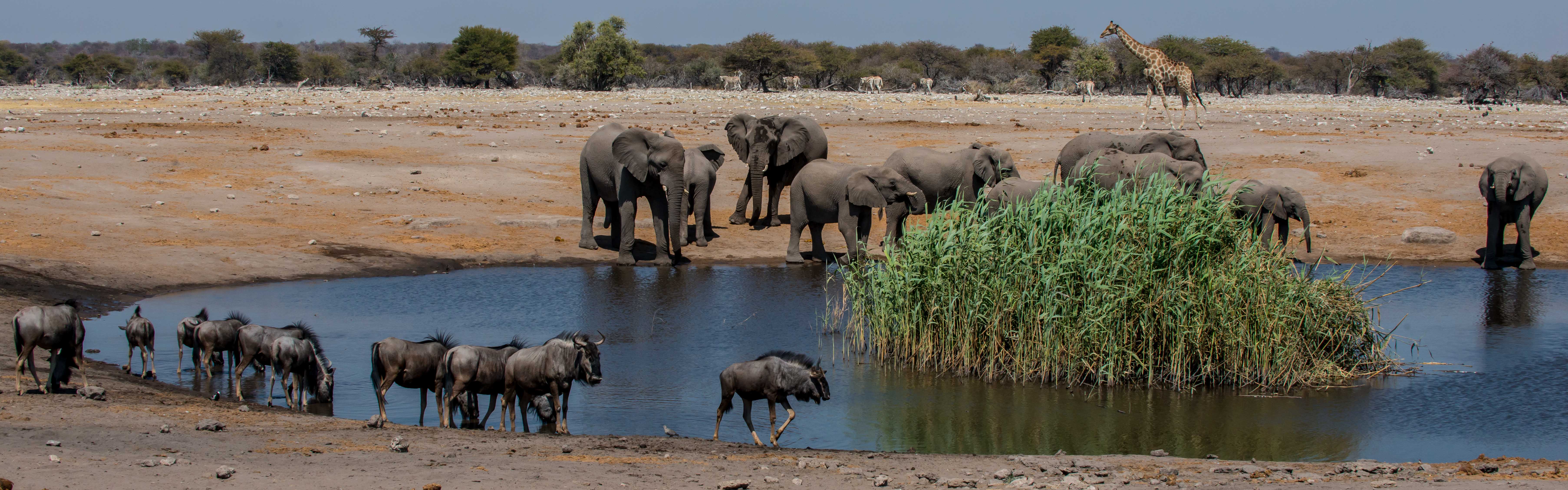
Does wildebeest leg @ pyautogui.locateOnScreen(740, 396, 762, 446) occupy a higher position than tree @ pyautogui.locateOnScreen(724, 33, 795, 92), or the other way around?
tree @ pyautogui.locateOnScreen(724, 33, 795, 92)

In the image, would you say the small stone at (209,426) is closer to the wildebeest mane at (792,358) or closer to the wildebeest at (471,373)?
the wildebeest at (471,373)

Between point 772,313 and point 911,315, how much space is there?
243 cm

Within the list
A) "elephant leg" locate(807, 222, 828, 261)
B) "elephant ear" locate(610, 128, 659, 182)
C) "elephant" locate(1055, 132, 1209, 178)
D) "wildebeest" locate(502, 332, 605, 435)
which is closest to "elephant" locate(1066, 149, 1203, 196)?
"elephant" locate(1055, 132, 1209, 178)

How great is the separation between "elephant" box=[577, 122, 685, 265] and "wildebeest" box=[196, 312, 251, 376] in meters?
6.51

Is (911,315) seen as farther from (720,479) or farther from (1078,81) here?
(1078,81)

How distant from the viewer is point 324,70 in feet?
224

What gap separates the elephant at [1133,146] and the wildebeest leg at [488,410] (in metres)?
9.41

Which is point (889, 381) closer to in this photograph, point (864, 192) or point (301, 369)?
point (301, 369)

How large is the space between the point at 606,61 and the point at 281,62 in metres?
21.7

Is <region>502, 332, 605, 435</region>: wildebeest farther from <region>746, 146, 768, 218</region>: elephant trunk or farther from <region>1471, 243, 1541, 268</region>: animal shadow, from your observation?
<region>1471, 243, 1541, 268</region>: animal shadow

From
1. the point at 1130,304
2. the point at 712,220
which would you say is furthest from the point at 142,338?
the point at 712,220

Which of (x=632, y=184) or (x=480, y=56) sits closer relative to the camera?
(x=632, y=184)

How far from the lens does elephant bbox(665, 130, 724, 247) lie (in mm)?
17328

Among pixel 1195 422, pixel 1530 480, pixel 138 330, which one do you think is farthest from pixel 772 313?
pixel 1530 480
